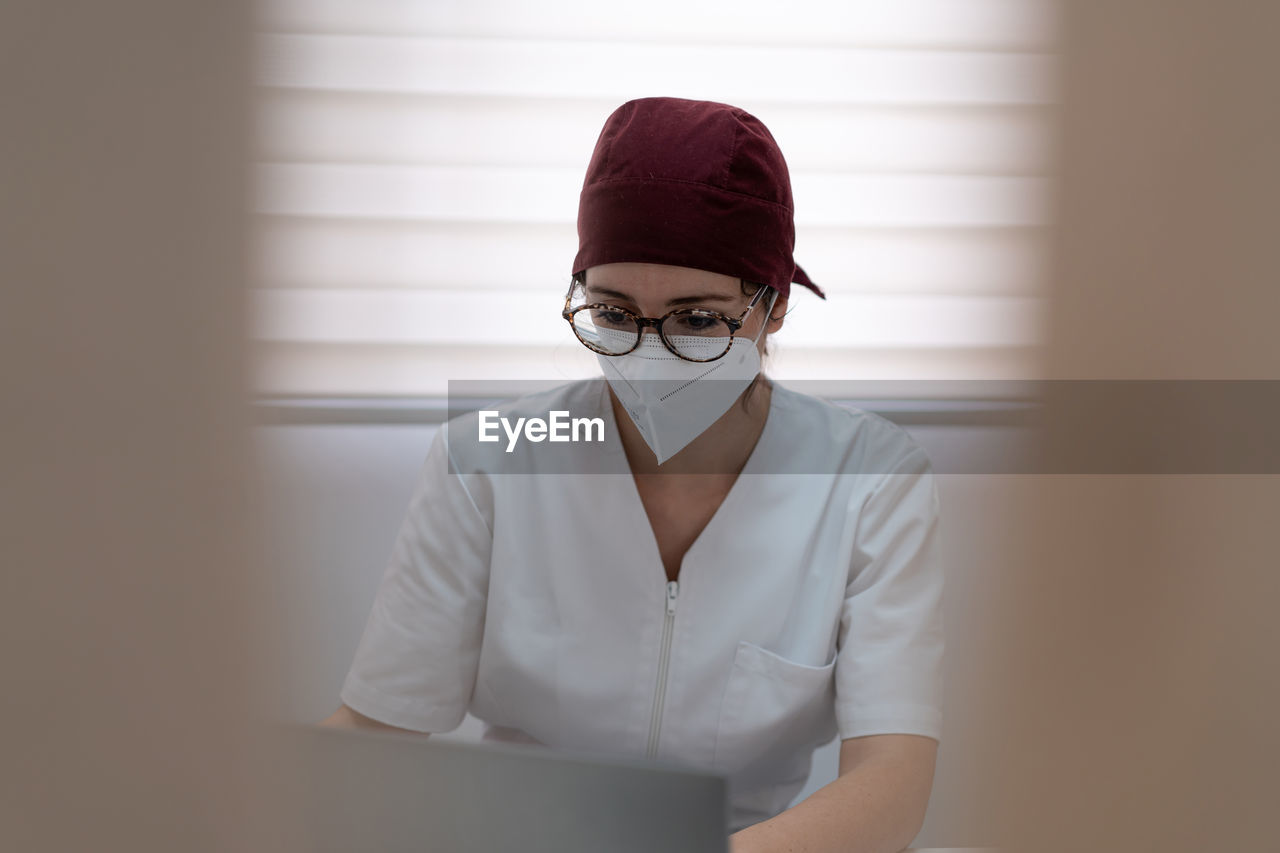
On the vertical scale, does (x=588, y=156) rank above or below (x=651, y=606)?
above

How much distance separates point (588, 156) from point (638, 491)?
659mm

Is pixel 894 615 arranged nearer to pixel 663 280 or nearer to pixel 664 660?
pixel 664 660

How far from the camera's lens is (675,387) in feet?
3.68

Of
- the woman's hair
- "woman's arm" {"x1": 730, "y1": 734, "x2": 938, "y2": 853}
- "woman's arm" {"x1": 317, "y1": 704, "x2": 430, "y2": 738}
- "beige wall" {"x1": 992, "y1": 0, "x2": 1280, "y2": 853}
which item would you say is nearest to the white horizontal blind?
the woman's hair

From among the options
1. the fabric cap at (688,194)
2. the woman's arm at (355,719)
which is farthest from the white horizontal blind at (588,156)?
the woman's arm at (355,719)

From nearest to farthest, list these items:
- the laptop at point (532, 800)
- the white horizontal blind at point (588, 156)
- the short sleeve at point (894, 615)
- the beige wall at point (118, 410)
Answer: the beige wall at point (118, 410), the laptop at point (532, 800), the short sleeve at point (894, 615), the white horizontal blind at point (588, 156)

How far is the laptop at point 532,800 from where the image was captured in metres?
0.33

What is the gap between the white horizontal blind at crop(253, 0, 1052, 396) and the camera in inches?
58.3

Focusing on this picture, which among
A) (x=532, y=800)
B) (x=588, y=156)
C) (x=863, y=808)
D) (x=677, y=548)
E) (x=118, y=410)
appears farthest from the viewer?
(x=588, y=156)

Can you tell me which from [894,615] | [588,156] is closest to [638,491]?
[894,615]

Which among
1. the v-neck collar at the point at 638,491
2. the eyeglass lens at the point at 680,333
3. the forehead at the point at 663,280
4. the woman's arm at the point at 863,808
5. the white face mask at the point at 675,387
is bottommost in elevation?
the woman's arm at the point at 863,808

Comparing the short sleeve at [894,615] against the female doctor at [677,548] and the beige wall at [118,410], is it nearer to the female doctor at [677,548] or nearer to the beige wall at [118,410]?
the female doctor at [677,548]

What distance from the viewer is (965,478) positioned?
1519mm

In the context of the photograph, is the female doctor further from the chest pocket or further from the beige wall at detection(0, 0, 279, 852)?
the beige wall at detection(0, 0, 279, 852)
